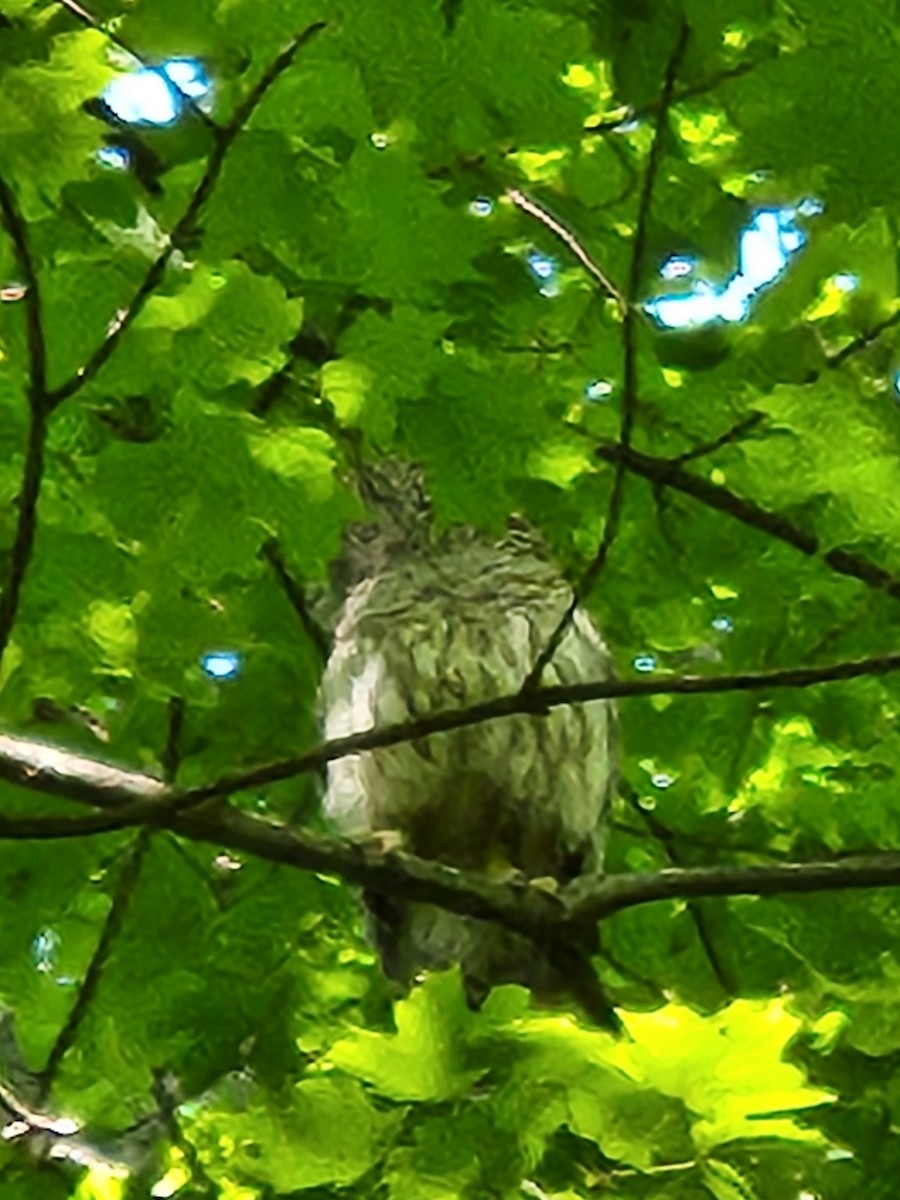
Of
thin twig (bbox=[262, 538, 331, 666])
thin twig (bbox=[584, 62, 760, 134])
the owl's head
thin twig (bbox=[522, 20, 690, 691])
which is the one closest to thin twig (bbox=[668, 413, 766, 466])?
thin twig (bbox=[522, 20, 690, 691])

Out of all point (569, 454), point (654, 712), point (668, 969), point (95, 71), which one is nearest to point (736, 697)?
point (654, 712)

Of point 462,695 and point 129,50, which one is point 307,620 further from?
point 129,50

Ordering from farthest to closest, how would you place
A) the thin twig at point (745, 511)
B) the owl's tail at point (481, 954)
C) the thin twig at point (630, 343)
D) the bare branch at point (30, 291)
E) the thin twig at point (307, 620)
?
the thin twig at point (307, 620) → the thin twig at point (745, 511) → the owl's tail at point (481, 954) → the thin twig at point (630, 343) → the bare branch at point (30, 291)

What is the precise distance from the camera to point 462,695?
2498 mm

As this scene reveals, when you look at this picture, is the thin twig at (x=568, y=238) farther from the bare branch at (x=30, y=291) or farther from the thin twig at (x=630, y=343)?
the bare branch at (x=30, y=291)

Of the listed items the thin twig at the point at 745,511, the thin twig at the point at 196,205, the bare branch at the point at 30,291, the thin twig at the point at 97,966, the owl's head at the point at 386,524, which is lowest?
the thin twig at the point at 97,966

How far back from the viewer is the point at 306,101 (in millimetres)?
1682

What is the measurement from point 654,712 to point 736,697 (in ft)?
0.59

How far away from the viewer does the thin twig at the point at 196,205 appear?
160 centimetres

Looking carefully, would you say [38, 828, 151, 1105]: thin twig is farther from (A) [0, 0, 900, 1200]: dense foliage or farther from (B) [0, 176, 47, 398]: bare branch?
(B) [0, 176, 47, 398]: bare branch

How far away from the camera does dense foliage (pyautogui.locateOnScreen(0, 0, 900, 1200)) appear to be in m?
1.61

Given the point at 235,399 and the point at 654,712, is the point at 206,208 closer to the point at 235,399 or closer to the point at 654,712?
the point at 235,399

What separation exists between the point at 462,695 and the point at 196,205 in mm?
998

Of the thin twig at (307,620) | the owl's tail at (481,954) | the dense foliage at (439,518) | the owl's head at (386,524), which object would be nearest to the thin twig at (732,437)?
the dense foliage at (439,518)
